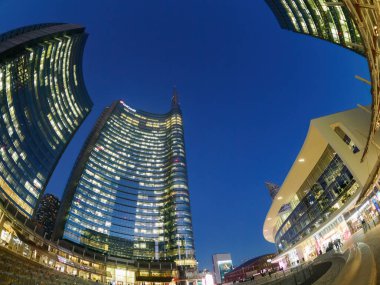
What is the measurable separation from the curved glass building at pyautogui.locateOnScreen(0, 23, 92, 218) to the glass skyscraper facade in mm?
71486

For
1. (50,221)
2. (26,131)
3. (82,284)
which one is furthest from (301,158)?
(50,221)

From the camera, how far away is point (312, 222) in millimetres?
58938

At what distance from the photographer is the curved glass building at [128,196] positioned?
111000 millimetres

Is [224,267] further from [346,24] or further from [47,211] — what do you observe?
[346,24]

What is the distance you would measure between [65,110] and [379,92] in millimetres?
119787

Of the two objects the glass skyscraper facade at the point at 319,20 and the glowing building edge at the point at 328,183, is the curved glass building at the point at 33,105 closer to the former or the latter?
the glass skyscraper facade at the point at 319,20

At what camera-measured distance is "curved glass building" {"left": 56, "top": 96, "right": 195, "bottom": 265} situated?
111 meters

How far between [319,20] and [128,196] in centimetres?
11942

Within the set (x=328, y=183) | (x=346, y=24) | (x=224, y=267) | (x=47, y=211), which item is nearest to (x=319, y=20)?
(x=346, y=24)

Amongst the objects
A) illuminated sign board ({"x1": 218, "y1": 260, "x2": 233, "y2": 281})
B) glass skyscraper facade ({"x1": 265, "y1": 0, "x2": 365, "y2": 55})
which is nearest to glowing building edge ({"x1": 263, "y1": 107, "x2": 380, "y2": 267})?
glass skyscraper facade ({"x1": 265, "y1": 0, "x2": 365, "y2": 55})

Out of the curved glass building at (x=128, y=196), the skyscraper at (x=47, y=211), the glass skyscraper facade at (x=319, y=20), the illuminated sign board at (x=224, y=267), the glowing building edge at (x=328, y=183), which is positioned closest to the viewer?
the glass skyscraper facade at (x=319, y=20)

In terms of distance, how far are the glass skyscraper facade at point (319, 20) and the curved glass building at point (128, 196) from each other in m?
105

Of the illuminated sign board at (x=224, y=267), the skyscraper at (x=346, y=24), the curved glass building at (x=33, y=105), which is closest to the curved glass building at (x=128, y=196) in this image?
the curved glass building at (x=33, y=105)

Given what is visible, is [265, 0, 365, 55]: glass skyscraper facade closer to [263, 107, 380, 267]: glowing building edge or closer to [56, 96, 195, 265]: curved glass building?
[263, 107, 380, 267]: glowing building edge
